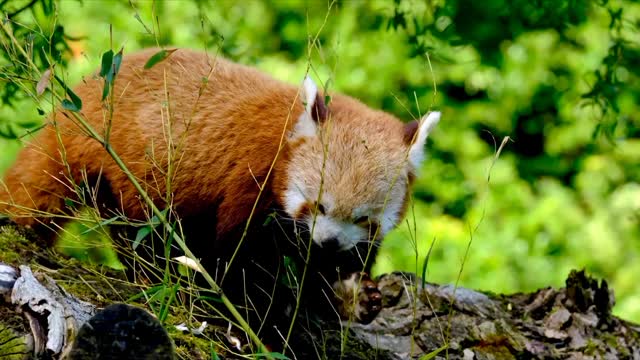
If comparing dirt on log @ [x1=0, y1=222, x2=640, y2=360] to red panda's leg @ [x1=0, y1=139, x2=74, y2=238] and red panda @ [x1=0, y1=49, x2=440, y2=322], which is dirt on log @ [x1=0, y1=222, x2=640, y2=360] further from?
red panda's leg @ [x1=0, y1=139, x2=74, y2=238]

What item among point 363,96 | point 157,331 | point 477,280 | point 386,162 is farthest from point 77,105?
point 363,96

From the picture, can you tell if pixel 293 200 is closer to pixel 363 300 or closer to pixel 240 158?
pixel 240 158

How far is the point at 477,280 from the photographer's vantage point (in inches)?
252

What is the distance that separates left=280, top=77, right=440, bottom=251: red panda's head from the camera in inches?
133

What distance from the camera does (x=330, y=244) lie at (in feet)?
11.0

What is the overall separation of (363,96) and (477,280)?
1958 mm

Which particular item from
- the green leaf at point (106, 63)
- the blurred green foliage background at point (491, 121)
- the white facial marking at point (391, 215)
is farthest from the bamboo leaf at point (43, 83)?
the blurred green foliage background at point (491, 121)

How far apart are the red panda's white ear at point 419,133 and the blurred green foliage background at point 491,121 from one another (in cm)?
231

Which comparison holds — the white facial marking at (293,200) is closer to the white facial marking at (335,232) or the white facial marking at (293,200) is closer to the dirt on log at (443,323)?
the white facial marking at (335,232)

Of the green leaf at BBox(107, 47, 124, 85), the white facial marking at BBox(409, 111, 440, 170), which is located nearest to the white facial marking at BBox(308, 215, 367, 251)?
the white facial marking at BBox(409, 111, 440, 170)

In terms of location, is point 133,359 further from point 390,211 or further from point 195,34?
point 195,34

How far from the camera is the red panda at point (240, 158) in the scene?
11.2 feet

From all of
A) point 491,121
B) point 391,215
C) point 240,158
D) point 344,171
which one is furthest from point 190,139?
point 491,121

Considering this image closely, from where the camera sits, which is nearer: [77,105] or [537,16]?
[77,105]
